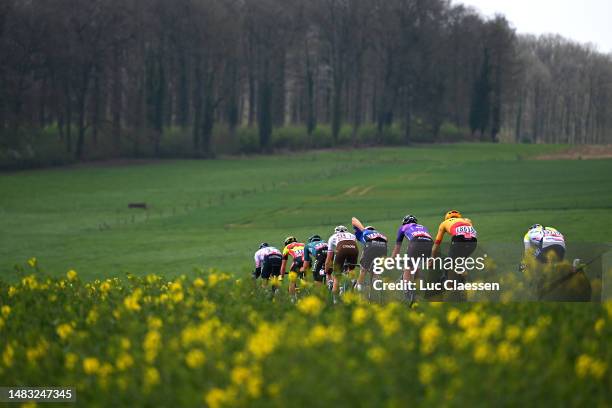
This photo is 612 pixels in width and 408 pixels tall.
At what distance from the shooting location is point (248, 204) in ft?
182

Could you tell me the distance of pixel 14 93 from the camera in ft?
238

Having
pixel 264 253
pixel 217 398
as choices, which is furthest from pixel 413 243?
pixel 217 398

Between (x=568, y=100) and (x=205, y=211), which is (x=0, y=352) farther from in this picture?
(x=568, y=100)

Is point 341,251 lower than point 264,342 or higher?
lower

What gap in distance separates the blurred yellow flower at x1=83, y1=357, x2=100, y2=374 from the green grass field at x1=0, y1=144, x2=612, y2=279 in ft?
75.4

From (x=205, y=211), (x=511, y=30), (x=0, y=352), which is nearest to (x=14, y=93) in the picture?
(x=205, y=211)

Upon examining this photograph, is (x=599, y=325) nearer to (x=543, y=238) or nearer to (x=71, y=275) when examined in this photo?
(x=543, y=238)

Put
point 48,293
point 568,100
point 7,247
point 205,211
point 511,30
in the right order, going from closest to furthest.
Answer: point 48,293
point 7,247
point 205,211
point 511,30
point 568,100

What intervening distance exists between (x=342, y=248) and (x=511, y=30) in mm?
120816

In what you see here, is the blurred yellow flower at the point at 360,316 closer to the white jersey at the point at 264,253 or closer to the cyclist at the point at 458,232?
the cyclist at the point at 458,232

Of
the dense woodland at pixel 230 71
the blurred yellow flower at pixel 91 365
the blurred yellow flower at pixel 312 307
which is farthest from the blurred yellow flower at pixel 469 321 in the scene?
the dense woodland at pixel 230 71

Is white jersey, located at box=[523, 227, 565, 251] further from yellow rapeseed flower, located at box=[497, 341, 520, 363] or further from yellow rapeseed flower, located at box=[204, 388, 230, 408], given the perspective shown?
yellow rapeseed flower, located at box=[204, 388, 230, 408]

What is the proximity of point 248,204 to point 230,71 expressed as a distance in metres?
50.1

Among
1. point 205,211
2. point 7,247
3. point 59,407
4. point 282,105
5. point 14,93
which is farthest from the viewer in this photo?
point 282,105
